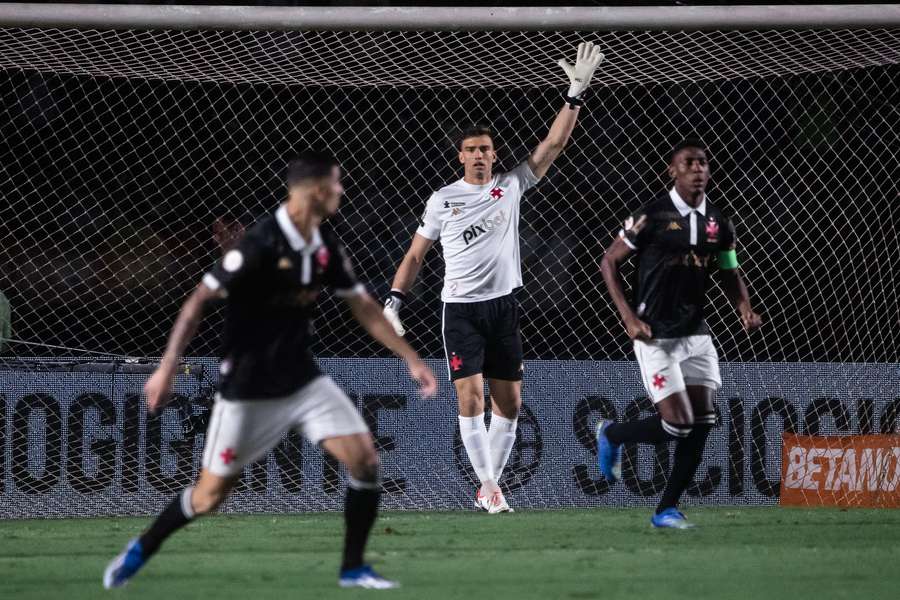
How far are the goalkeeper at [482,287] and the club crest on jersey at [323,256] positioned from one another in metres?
3.04

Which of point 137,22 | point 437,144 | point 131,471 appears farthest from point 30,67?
point 437,144

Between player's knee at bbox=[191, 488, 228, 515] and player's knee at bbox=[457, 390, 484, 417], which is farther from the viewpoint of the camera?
player's knee at bbox=[457, 390, 484, 417]

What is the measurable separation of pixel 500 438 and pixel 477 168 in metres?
1.61

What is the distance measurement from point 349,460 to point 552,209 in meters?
7.69

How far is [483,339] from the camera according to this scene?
7.79m

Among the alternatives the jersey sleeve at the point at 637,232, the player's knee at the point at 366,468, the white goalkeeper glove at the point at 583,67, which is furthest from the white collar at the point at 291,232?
the white goalkeeper glove at the point at 583,67

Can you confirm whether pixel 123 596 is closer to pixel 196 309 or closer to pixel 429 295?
pixel 196 309

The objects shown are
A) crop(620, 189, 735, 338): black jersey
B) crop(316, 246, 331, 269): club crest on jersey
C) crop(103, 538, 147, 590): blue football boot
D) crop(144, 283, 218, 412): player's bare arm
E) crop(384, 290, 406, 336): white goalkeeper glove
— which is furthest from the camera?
crop(384, 290, 406, 336): white goalkeeper glove

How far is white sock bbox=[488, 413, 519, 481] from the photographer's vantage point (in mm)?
7926

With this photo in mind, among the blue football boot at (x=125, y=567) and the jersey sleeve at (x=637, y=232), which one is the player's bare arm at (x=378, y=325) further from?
the jersey sleeve at (x=637, y=232)

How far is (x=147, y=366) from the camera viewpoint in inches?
366

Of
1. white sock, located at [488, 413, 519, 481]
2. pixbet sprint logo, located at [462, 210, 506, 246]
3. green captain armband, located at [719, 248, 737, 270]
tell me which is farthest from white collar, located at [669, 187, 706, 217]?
white sock, located at [488, 413, 519, 481]

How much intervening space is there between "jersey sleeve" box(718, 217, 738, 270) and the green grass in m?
1.36

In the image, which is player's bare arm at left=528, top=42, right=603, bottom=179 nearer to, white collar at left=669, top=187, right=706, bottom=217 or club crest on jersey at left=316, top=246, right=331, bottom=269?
white collar at left=669, top=187, right=706, bottom=217
